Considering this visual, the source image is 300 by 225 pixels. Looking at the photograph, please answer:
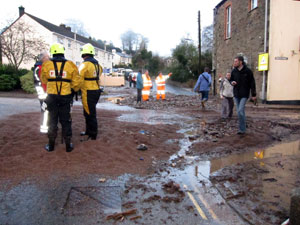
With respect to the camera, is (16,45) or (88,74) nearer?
(88,74)

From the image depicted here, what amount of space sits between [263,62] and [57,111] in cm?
1362

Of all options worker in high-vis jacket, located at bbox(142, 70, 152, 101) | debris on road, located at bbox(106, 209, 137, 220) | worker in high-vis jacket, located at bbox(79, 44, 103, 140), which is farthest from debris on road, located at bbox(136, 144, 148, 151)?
worker in high-vis jacket, located at bbox(142, 70, 152, 101)

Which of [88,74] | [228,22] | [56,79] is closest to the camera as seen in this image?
[56,79]

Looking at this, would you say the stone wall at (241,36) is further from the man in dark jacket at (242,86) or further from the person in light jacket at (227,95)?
the man in dark jacket at (242,86)

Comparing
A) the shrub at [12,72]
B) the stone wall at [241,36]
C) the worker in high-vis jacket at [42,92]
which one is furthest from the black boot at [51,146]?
the shrub at [12,72]

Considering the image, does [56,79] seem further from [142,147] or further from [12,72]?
[12,72]

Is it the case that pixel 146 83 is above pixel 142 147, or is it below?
above

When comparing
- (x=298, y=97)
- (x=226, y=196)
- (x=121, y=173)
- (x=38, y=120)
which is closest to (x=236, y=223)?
(x=226, y=196)

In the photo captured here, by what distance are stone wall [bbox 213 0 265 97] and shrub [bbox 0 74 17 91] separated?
644 inches

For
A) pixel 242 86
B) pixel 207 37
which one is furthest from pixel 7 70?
pixel 207 37

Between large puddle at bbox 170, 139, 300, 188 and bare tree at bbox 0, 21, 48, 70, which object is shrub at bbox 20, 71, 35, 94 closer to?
bare tree at bbox 0, 21, 48, 70

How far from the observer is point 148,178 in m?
4.40

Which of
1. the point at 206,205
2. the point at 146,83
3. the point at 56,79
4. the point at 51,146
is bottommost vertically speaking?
the point at 206,205

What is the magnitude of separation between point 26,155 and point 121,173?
1.86 m
